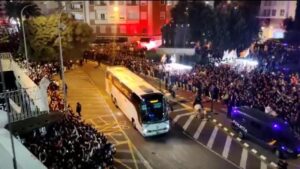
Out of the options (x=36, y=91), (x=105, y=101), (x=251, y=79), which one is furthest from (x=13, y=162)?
(x=251, y=79)

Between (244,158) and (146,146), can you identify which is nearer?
(244,158)

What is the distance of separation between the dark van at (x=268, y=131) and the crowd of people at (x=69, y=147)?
9.05 m

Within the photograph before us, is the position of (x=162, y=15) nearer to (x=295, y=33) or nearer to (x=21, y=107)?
(x=295, y=33)

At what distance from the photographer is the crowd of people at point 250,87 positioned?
2456 cm

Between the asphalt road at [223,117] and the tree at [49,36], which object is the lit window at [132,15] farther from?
the tree at [49,36]

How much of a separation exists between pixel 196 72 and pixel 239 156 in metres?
15.4

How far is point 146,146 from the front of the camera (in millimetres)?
22984

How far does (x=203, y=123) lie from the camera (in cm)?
2688

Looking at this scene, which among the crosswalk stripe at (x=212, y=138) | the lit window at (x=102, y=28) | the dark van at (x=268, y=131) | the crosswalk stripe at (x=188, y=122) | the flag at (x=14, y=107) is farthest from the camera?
the lit window at (x=102, y=28)

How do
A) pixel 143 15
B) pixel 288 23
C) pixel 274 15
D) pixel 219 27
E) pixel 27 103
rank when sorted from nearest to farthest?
pixel 27 103 → pixel 219 27 → pixel 288 23 → pixel 143 15 → pixel 274 15

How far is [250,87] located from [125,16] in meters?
43.2

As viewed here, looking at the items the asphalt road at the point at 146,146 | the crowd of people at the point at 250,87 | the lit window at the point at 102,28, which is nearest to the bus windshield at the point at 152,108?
the asphalt road at the point at 146,146

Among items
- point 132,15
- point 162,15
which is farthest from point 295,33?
point 132,15

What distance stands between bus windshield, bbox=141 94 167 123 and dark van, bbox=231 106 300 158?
5254mm
